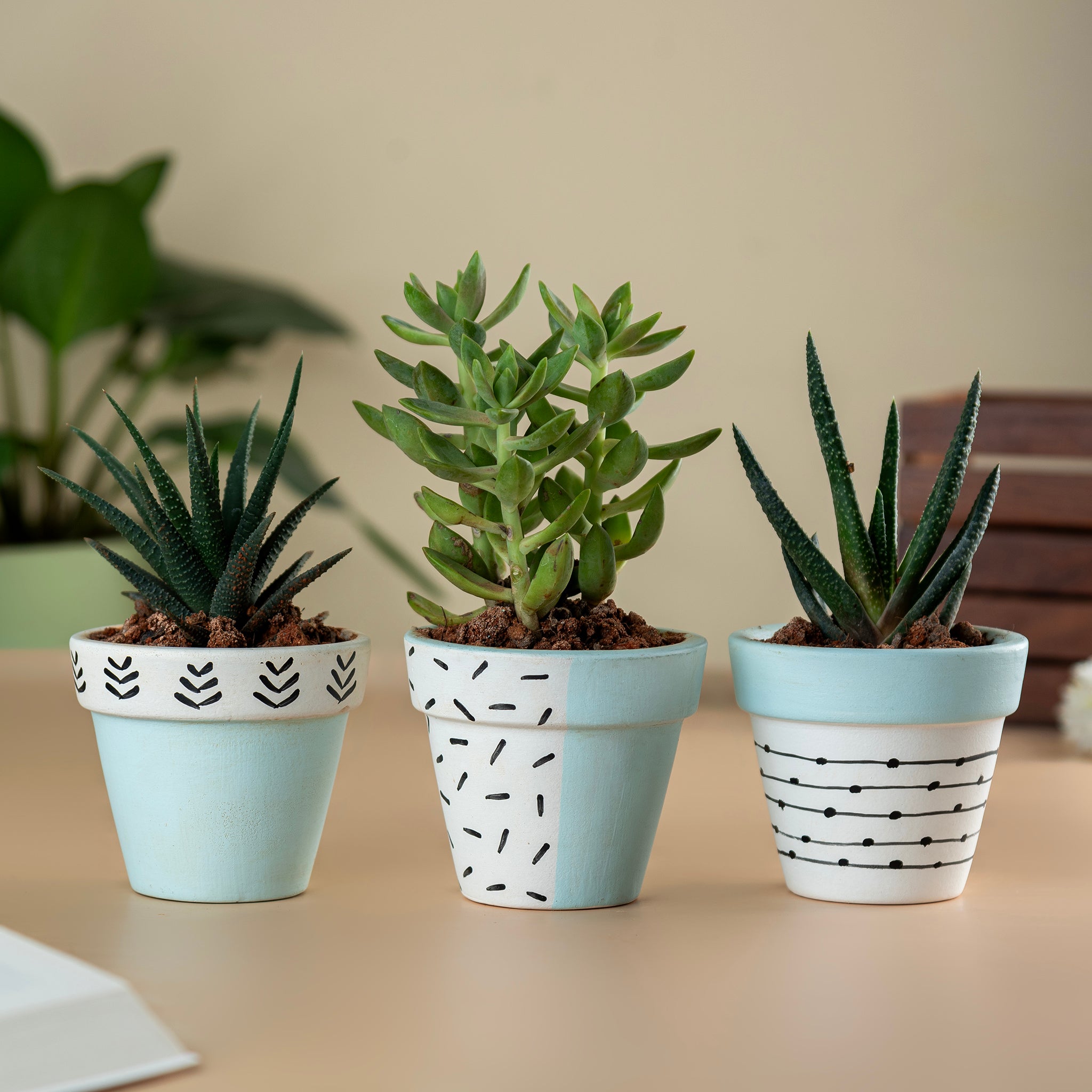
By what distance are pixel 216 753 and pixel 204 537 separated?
9 centimetres

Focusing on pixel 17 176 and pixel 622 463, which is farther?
pixel 17 176

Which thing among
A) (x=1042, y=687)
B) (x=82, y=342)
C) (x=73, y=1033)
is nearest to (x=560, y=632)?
(x=73, y=1033)

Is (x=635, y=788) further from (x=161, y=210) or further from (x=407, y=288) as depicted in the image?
(x=161, y=210)

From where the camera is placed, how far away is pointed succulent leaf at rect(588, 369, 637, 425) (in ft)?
1.60

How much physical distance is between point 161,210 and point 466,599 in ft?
3.19

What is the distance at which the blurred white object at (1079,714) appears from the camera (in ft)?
2.63

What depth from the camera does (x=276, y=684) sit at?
0.51 meters

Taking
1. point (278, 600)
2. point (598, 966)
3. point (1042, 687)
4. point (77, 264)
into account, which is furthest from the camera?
point (77, 264)

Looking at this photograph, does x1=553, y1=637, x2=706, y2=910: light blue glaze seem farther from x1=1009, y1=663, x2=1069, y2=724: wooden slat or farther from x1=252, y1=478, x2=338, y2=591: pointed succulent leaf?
x1=1009, y1=663, x2=1069, y2=724: wooden slat

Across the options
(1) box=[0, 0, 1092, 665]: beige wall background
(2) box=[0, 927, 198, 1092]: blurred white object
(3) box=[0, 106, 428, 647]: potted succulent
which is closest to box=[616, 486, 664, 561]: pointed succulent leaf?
(2) box=[0, 927, 198, 1092]: blurred white object

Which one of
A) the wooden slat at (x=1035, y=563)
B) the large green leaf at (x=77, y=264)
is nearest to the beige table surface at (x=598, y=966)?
the wooden slat at (x=1035, y=563)

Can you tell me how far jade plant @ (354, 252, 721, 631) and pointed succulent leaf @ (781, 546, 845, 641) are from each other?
0.07 metres

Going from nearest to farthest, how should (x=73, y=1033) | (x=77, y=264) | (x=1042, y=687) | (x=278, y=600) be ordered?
(x=73, y=1033) < (x=278, y=600) < (x=1042, y=687) < (x=77, y=264)

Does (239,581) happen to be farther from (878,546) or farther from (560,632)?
(878,546)
